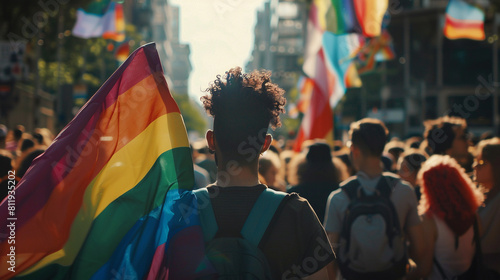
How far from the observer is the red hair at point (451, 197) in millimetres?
4273

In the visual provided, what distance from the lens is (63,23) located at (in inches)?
949

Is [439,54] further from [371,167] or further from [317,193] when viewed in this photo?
[371,167]

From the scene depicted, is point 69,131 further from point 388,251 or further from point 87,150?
point 388,251

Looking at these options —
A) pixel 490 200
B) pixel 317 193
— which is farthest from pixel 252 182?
pixel 490 200

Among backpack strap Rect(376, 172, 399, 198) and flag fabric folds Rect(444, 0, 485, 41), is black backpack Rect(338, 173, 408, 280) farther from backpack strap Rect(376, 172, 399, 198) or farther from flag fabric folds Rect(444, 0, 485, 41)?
flag fabric folds Rect(444, 0, 485, 41)

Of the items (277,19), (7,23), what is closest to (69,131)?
(7,23)

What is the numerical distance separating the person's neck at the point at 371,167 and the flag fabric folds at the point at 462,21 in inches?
444

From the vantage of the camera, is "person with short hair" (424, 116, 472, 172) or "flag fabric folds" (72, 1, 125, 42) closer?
"person with short hair" (424, 116, 472, 172)

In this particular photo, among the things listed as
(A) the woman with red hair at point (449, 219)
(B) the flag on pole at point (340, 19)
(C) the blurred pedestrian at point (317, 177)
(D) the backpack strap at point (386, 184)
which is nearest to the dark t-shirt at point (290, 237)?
(D) the backpack strap at point (386, 184)

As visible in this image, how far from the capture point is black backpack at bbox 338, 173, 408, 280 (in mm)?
3822

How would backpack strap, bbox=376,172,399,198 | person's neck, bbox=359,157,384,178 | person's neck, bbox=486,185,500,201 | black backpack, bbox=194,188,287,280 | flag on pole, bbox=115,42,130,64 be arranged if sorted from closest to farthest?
black backpack, bbox=194,188,287,280
backpack strap, bbox=376,172,399,198
person's neck, bbox=359,157,384,178
person's neck, bbox=486,185,500,201
flag on pole, bbox=115,42,130,64

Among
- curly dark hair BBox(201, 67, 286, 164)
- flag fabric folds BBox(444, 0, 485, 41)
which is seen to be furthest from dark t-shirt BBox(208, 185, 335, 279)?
flag fabric folds BBox(444, 0, 485, 41)

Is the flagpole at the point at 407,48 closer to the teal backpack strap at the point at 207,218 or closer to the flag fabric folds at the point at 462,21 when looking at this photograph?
the flag fabric folds at the point at 462,21

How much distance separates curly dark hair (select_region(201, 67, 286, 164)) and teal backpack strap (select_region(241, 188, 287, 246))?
9.0 inches
